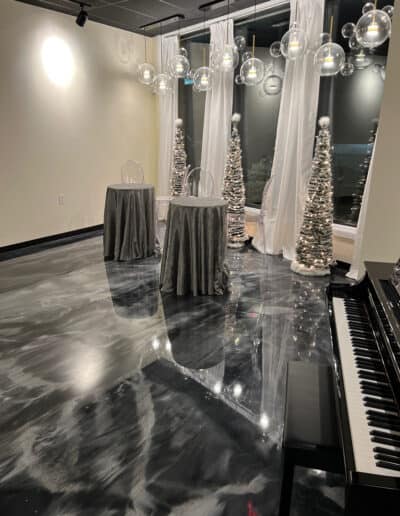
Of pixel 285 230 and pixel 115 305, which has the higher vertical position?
pixel 285 230

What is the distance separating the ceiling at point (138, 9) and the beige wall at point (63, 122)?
0.22 meters

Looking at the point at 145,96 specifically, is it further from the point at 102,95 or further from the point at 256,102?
the point at 256,102

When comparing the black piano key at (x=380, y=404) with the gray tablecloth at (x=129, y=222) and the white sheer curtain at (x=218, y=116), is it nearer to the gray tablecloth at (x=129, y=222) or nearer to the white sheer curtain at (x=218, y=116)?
the gray tablecloth at (x=129, y=222)

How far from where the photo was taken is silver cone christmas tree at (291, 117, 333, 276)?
13.6 feet

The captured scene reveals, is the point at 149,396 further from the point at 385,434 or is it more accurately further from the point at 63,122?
the point at 63,122

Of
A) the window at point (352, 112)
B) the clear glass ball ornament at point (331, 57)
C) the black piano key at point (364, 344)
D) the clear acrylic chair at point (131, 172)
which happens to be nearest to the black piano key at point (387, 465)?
the black piano key at point (364, 344)

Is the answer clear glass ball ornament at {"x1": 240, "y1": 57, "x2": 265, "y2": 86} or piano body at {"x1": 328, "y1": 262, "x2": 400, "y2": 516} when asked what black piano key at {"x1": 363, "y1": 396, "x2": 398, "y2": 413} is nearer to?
piano body at {"x1": 328, "y1": 262, "x2": 400, "y2": 516}

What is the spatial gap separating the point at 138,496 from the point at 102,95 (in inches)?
222

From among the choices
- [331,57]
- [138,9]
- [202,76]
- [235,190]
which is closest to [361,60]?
[331,57]

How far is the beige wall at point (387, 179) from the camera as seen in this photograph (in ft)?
7.93

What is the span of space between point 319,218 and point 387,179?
1.69 meters

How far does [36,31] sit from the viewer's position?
4906 millimetres

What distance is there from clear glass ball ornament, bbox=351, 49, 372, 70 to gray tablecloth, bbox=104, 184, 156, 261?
264cm

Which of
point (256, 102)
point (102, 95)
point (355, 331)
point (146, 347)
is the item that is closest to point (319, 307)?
point (146, 347)
